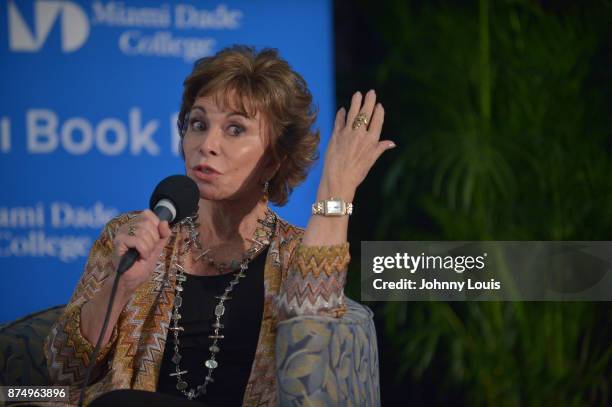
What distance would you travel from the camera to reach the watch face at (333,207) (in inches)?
71.6

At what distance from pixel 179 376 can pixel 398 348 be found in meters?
1.78

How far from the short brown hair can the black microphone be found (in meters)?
0.42

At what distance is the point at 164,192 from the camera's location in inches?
62.2

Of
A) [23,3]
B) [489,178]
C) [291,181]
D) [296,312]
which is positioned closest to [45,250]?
[23,3]

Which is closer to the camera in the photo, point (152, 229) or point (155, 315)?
point (152, 229)

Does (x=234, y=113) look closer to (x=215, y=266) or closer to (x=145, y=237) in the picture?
(x=215, y=266)

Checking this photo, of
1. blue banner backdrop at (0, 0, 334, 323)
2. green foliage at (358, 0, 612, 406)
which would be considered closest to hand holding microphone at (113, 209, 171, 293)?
blue banner backdrop at (0, 0, 334, 323)

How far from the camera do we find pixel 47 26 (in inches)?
118

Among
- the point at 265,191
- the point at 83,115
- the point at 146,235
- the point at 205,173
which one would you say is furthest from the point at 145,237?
the point at 83,115

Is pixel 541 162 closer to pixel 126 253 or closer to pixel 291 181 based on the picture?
pixel 291 181

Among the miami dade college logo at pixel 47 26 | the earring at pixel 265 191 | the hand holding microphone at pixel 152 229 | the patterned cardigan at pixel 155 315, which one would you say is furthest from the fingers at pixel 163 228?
the miami dade college logo at pixel 47 26

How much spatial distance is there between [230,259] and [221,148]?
31cm

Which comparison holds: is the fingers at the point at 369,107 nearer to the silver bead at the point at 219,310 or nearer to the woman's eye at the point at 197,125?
the woman's eye at the point at 197,125

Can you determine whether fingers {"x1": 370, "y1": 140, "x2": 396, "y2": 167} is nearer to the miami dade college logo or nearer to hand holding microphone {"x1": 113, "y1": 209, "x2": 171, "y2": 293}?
hand holding microphone {"x1": 113, "y1": 209, "x2": 171, "y2": 293}
